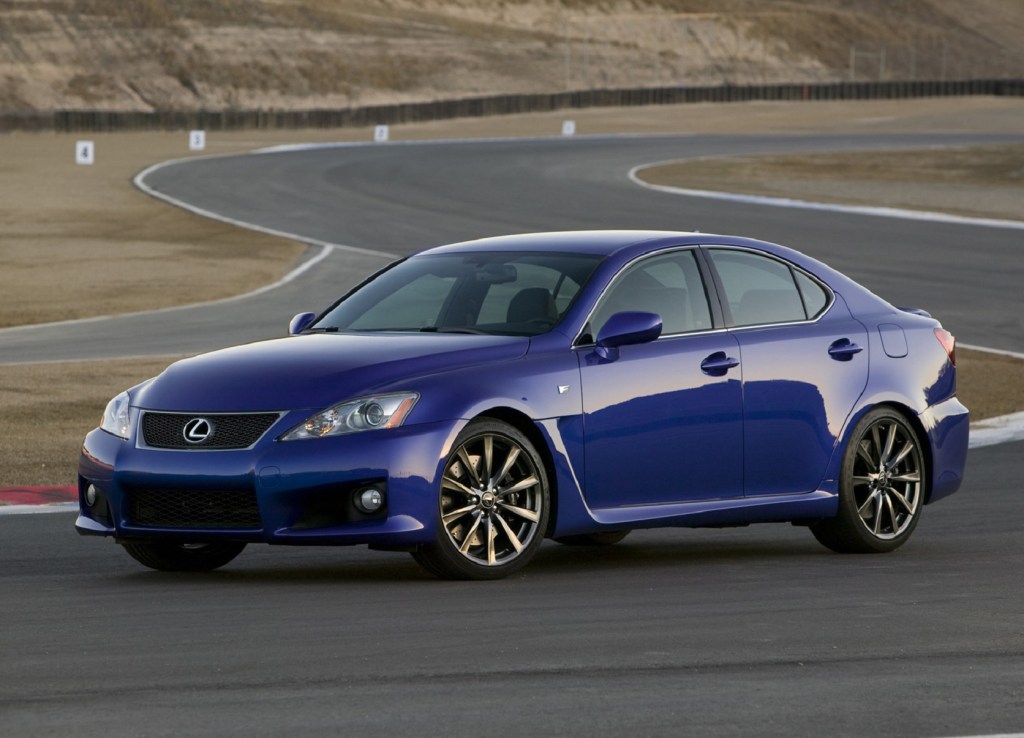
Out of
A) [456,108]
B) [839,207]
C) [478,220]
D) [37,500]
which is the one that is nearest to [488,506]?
[37,500]

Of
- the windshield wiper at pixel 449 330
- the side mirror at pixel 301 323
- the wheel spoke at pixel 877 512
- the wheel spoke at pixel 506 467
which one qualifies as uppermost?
the windshield wiper at pixel 449 330

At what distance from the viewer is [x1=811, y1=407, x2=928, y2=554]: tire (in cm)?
1035

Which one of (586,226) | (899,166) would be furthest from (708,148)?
(586,226)

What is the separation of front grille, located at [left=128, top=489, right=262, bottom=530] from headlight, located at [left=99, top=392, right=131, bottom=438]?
1.11ft

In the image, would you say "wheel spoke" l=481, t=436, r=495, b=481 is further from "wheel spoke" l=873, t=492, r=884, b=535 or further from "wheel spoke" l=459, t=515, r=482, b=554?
"wheel spoke" l=873, t=492, r=884, b=535

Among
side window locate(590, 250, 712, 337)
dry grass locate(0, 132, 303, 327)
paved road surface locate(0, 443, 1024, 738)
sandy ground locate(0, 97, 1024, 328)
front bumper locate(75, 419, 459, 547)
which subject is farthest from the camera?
sandy ground locate(0, 97, 1024, 328)

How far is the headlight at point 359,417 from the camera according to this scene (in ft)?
28.9

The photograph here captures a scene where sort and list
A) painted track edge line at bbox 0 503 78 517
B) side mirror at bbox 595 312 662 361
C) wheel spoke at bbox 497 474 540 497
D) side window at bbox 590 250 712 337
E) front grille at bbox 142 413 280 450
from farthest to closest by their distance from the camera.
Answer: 1. painted track edge line at bbox 0 503 78 517
2. side window at bbox 590 250 712 337
3. side mirror at bbox 595 312 662 361
4. wheel spoke at bbox 497 474 540 497
5. front grille at bbox 142 413 280 450

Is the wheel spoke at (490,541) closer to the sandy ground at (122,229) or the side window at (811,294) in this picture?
the side window at (811,294)

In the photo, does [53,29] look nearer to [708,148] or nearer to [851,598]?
[708,148]

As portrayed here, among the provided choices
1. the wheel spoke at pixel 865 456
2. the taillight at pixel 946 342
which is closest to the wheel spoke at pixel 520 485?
the wheel spoke at pixel 865 456

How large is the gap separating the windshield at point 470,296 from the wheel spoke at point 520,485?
2.36ft

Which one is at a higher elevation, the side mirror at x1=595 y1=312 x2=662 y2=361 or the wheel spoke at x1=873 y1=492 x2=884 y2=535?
the side mirror at x1=595 y1=312 x2=662 y2=361

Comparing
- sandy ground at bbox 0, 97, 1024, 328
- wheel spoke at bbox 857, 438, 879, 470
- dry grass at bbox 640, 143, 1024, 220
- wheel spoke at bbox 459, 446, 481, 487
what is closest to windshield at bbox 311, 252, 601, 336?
wheel spoke at bbox 459, 446, 481, 487
